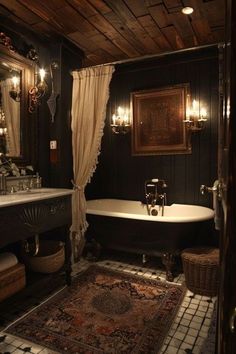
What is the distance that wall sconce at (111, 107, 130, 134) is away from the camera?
3.65m

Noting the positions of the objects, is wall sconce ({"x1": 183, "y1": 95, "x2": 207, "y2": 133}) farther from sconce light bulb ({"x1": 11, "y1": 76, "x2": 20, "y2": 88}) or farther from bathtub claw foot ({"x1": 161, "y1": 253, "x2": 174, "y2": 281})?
sconce light bulb ({"x1": 11, "y1": 76, "x2": 20, "y2": 88})

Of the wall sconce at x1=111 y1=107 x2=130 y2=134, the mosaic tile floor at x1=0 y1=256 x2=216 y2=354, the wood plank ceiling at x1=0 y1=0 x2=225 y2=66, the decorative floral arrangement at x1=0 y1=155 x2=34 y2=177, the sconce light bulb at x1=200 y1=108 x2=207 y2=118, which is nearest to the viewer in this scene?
the mosaic tile floor at x1=0 y1=256 x2=216 y2=354

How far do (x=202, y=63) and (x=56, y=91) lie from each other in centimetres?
185

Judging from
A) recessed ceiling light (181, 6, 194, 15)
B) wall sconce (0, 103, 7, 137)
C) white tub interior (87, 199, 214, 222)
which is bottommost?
white tub interior (87, 199, 214, 222)

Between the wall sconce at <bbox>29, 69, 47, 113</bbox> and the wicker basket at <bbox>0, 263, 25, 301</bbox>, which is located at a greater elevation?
the wall sconce at <bbox>29, 69, 47, 113</bbox>

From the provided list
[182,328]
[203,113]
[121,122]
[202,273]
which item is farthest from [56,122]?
[182,328]

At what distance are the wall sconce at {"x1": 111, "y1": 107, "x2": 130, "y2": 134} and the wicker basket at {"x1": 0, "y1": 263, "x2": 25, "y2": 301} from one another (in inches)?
88.8

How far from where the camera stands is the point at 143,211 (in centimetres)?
350

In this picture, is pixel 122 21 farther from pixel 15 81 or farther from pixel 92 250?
pixel 92 250

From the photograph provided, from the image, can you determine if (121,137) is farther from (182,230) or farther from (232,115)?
(232,115)

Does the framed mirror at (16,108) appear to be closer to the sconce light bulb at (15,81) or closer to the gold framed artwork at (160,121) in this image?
the sconce light bulb at (15,81)

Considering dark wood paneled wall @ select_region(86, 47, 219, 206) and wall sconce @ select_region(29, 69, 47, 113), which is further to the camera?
dark wood paneled wall @ select_region(86, 47, 219, 206)

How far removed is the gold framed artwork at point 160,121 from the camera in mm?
3357

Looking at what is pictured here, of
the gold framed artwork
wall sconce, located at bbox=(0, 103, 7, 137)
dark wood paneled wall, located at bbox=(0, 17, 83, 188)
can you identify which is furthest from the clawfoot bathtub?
wall sconce, located at bbox=(0, 103, 7, 137)
